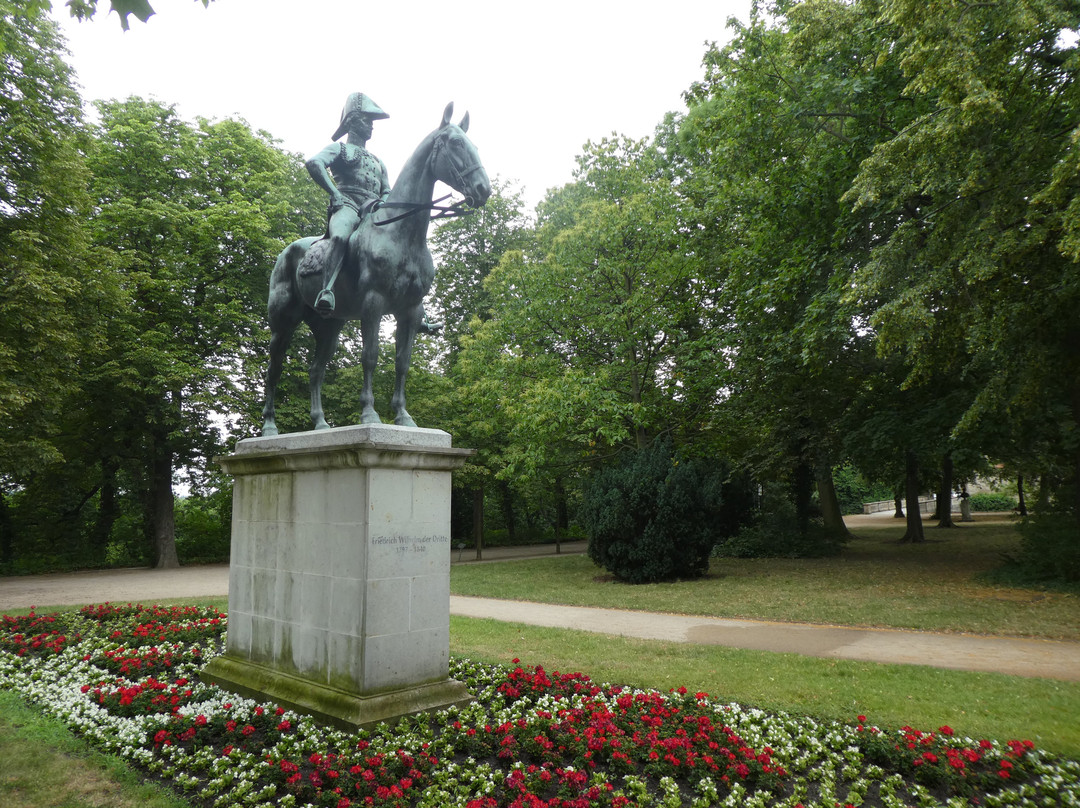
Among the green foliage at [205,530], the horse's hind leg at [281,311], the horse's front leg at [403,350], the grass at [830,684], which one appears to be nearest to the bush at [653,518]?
the grass at [830,684]

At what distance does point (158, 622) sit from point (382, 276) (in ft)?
23.4

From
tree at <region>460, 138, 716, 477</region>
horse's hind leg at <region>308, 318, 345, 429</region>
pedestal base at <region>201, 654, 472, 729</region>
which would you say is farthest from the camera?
tree at <region>460, 138, 716, 477</region>

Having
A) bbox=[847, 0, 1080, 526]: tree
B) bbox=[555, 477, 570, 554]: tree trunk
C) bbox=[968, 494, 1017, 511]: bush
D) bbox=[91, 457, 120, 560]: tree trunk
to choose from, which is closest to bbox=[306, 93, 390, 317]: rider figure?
bbox=[847, 0, 1080, 526]: tree

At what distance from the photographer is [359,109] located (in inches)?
277

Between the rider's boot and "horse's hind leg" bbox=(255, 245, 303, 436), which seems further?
"horse's hind leg" bbox=(255, 245, 303, 436)

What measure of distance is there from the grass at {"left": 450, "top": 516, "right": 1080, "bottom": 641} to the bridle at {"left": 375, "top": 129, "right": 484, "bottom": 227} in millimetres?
8236

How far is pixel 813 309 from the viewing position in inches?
517

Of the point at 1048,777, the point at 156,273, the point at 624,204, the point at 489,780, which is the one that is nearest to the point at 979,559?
the point at 624,204

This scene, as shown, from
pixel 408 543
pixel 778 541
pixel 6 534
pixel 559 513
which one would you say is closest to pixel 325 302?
pixel 408 543

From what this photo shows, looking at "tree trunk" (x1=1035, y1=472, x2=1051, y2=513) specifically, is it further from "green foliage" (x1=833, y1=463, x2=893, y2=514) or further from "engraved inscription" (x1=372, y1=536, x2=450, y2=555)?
"green foliage" (x1=833, y1=463, x2=893, y2=514)

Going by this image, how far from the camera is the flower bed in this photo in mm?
4230

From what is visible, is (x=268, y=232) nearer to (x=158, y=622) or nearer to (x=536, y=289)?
(x=536, y=289)

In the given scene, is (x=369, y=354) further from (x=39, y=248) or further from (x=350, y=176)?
(x=39, y=248)

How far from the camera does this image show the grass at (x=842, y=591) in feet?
33.7
